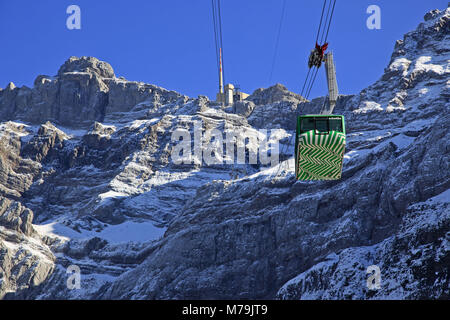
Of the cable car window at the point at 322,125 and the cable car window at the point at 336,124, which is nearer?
the cable car window at the point at 336,124

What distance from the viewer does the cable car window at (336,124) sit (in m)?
57.2

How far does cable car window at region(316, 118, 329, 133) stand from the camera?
57.4 m

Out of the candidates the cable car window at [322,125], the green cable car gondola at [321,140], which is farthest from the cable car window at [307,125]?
the cable car window at [322,125]

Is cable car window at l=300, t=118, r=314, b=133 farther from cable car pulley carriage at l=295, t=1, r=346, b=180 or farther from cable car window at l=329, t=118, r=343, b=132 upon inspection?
cable car window at l=329, t=118, r=343, b=132

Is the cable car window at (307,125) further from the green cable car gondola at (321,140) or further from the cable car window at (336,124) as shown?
the cable car window at (336,124)

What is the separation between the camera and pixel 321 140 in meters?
57.2

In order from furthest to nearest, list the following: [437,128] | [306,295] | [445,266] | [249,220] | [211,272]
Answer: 1. [249,220]
2. [211,272]
3. [437,128]
4. [306,295]
5. [445,266]

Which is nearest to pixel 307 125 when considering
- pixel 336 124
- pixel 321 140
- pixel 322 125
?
pixel 322 125

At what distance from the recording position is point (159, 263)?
614 ft

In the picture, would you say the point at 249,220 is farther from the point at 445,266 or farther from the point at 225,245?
the point at 445,266
